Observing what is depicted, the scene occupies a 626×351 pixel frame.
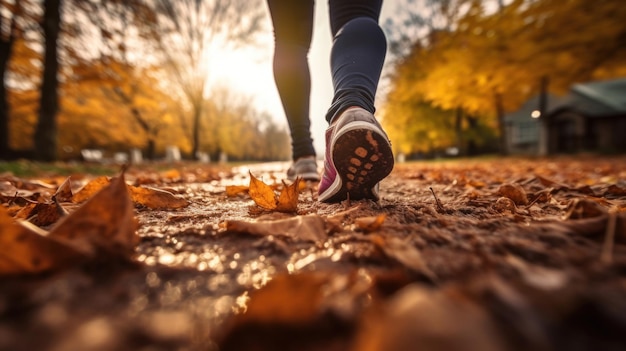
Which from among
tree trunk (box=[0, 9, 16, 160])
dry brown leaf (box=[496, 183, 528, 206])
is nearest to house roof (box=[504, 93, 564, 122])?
dry brown leaf (box=[496, 183, 528, 206])

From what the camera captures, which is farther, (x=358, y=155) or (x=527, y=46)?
(x=527, y=46)

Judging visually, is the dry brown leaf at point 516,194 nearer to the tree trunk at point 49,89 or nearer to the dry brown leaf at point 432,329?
the dry brown leaf at point 432,329

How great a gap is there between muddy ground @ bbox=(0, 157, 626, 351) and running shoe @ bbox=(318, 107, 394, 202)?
296 mm

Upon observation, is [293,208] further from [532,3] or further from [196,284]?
[532,3]

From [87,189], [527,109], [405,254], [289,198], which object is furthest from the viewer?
[527,109]

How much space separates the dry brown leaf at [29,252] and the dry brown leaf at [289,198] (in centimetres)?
53

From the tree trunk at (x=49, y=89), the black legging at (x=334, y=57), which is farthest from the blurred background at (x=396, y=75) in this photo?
the black legging at (x=334, y=57)

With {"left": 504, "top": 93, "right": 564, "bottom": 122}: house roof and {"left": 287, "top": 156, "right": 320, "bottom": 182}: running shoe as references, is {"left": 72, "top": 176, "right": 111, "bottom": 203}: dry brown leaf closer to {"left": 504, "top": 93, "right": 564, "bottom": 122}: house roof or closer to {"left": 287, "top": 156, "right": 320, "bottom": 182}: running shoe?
{"left": 287, "top": 156, "right": 320, "bottom": 182}: running shoe

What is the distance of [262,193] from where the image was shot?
935 millimetres

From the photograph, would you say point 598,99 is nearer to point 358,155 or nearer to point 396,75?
point 396,75

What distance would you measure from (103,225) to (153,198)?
57 cm

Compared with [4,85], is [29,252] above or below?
below

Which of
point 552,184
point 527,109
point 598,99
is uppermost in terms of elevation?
point 598,99

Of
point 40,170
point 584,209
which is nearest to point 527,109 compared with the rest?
point 584,209
